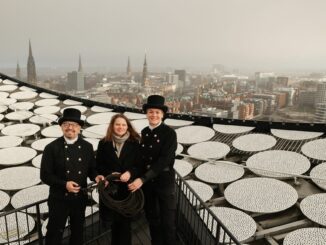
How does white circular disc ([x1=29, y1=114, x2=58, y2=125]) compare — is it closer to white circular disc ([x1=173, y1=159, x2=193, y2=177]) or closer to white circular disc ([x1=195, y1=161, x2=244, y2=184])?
white circular disc ([x1=173, y1=159, x2=193, y2=177])

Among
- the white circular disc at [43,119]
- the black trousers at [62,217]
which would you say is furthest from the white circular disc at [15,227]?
the white circular disc at [43,119]

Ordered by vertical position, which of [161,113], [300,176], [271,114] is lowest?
[271,114]

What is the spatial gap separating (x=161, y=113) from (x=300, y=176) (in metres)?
4.27

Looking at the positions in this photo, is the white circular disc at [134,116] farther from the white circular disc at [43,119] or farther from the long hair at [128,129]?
the long hair at [128,129]

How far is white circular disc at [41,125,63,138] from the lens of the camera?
9.35 metres

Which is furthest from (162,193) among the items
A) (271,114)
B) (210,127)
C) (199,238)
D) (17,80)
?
(271,114)

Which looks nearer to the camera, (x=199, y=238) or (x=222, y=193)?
(x=199, y=238)

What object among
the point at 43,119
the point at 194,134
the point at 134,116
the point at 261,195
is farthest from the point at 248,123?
the point at 43,119

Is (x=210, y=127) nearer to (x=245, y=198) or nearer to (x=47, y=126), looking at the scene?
(x=245, y=198)

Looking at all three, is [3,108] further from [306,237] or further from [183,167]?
[306,237]

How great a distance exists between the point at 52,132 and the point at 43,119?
1.47 m

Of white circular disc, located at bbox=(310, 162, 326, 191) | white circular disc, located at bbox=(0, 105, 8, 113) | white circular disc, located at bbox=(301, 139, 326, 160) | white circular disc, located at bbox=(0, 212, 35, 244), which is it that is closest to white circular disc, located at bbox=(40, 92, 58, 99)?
white circular disc, located at bbox=(0, 105, 8, 113)

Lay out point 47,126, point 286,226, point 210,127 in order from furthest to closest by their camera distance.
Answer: point 47,126 → point 210,127 → point 286,226

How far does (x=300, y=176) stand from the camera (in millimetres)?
6316
